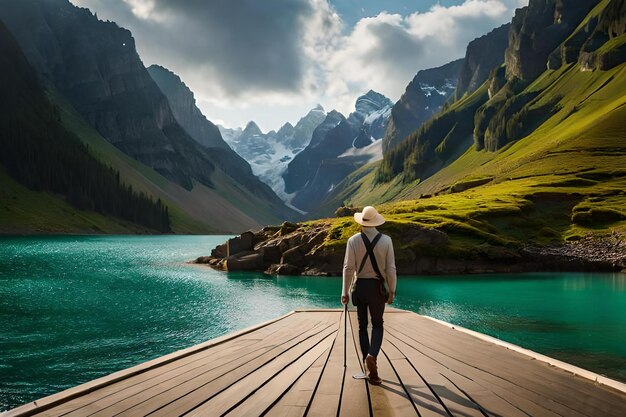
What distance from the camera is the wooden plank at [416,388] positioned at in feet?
27.4

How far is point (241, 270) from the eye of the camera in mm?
72750

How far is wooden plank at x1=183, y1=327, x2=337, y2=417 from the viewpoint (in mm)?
8297

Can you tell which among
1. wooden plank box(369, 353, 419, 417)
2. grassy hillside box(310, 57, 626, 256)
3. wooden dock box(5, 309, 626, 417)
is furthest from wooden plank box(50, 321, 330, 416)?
grassy hillside box(310, 57, 626, 256)

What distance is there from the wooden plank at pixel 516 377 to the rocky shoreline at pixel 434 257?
5258cm

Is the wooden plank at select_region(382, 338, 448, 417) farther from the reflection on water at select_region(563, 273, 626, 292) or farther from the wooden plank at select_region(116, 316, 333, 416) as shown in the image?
the reflection on water at select_region(563, 273, 626, 292)

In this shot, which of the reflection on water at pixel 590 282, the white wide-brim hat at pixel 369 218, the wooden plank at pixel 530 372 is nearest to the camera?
the wooden plank at pixel 530 372

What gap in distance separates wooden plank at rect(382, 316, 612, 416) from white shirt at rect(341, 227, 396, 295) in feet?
10.8

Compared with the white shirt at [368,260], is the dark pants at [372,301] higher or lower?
lower

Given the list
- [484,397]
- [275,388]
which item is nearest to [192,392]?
[275,388]

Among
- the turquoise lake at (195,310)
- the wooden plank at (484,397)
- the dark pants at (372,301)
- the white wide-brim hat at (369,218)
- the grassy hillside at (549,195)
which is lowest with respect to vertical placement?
the turquoise lake at (195,310)

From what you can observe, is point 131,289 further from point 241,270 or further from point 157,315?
point 241,270

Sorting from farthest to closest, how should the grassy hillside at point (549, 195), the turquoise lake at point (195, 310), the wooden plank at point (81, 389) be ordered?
the grassy hillside at point (549, 195) < the turquoise lake at point (195, 310) < the wooden plank at point (81, 389)

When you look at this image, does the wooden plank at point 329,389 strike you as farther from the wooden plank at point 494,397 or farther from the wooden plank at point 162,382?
the wooden plank at point 162,382

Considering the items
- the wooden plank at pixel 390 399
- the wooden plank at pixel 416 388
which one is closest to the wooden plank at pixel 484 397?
the wooden plank at pixel 416 388
